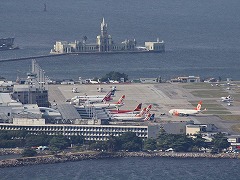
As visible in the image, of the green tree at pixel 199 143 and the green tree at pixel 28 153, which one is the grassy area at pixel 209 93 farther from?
the green tree at pixel 28 153

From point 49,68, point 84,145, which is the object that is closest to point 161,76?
point 49,68

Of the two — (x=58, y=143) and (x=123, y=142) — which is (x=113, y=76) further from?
(x=58, y=143)

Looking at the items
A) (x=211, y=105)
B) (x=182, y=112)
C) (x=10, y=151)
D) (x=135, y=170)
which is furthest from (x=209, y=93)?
(x=135, y=170)

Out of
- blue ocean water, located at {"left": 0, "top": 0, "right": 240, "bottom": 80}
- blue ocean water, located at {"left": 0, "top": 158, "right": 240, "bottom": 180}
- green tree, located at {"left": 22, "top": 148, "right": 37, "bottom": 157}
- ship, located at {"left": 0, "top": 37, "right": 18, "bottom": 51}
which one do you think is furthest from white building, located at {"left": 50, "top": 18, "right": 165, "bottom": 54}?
blue ocean water, located at {"left": 0, "top": 158, "right": 240, "bottom": 180}

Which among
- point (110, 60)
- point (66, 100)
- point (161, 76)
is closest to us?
point (66, 100)

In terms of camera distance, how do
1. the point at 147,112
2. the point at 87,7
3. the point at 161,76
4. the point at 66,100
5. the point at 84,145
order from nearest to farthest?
the point at 84,145 → the point at 147,112 → the point at 66,100 → the point at 161,76 → the point at 87,7

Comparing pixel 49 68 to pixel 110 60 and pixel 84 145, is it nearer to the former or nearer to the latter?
pixel 110 60

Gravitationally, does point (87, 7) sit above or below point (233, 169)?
above
